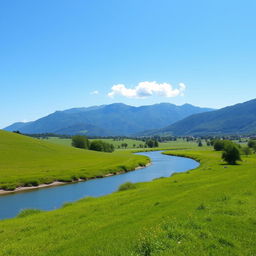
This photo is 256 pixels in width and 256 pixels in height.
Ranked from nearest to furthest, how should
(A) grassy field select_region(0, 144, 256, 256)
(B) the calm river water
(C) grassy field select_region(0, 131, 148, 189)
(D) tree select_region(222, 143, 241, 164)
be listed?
(A) grassy field select_region(0, 144, 256, 256)
(B) the calm river water
(C) grassy field select_region(0, 131, 148, 189)
(D) tree select_region(222, 143, 241, 164)

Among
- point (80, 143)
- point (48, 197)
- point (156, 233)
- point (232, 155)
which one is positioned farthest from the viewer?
point (80, 143)

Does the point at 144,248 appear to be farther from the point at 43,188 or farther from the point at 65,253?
the point at 43,188

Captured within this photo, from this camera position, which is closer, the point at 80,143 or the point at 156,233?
the point at 156,233

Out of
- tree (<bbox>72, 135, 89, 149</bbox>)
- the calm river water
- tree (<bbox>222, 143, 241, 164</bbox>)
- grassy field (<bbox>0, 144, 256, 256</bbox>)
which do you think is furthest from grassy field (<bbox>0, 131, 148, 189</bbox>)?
tree (<bbox>72, 135, 89, 149</bbox>)

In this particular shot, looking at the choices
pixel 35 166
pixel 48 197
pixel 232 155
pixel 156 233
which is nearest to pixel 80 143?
pixel 35 166

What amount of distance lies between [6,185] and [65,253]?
53.4 m

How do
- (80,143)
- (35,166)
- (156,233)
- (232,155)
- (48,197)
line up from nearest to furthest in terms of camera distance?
1. (156,233)
2. (48,197)
3. (232,155)
4. (35,166)
5. (80,143)

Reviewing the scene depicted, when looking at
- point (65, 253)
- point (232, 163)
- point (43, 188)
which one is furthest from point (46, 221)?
point (232, 163)

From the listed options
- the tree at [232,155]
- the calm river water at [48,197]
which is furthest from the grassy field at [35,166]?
the tree at [232,155]

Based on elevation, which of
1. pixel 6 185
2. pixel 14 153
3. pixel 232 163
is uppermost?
pixel 14 153

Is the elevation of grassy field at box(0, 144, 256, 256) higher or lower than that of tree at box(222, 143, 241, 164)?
higher

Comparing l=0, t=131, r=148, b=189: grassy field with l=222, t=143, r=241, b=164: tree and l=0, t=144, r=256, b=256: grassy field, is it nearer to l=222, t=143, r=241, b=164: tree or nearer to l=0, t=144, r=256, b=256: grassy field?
l=222, t=143, r=241, b=164: tree

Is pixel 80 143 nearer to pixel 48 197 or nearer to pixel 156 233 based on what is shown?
pixel 48 197

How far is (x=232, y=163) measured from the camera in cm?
8562
